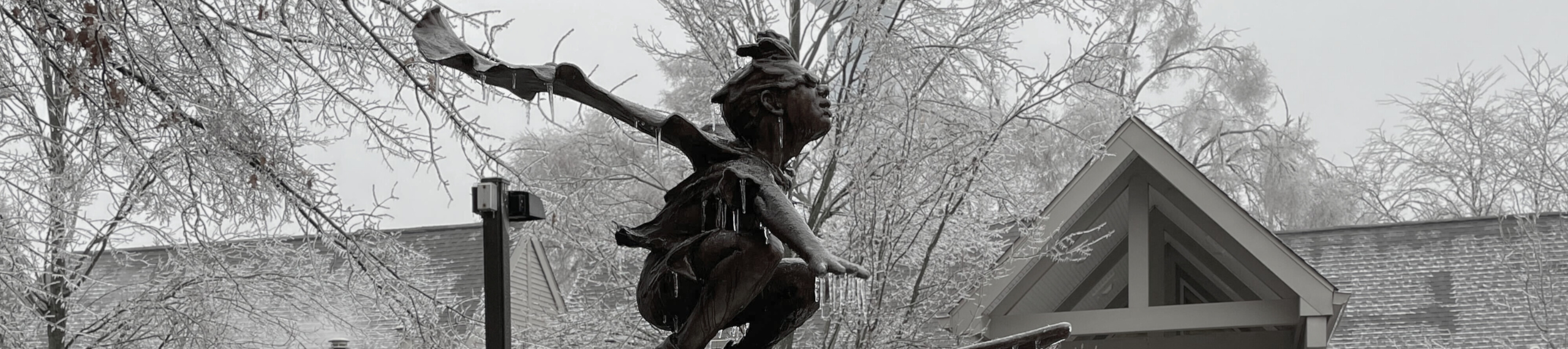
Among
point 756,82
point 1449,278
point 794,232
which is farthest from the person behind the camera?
point 1449,278

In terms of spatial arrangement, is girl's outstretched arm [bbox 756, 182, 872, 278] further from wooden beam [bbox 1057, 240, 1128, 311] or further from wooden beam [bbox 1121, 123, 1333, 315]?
wooden beam [bbox 1057, 240, 1128, 311]

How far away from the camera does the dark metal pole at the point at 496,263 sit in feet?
11.5

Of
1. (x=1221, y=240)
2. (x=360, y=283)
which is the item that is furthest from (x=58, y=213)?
(x=1221, y=240)

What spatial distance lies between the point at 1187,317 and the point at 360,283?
5.41 m

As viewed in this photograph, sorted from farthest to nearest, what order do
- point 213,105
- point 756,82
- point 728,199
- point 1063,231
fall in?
point 1063,231
point 213,105
point 756,82
point 728,199

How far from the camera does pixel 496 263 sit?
3.53 metres

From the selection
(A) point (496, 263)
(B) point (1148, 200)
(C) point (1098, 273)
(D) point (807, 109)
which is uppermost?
(B) point (1148, 200)

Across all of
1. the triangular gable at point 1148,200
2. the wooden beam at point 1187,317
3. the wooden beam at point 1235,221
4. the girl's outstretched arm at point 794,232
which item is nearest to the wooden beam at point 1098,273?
the triangular gable at point 1148,200

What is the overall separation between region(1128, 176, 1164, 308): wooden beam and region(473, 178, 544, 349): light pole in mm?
6677

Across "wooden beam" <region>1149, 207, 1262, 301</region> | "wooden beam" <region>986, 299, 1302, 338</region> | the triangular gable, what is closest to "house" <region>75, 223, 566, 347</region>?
the triangular gable

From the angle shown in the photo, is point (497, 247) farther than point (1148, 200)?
No

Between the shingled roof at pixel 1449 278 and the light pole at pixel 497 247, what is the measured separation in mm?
9448

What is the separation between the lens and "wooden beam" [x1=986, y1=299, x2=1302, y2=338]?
9523 millimetres

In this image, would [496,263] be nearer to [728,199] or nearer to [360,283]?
[728,199]
